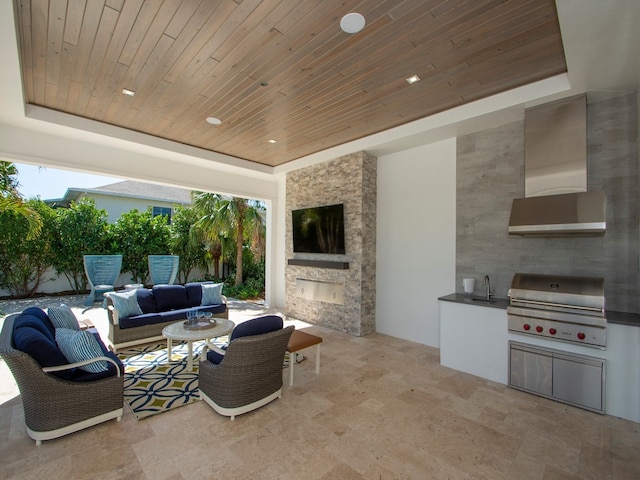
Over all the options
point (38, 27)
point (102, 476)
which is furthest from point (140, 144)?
point (102, 476)

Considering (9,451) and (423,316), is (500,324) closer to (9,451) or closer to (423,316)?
(423,316)

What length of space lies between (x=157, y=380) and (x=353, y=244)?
12.3ft

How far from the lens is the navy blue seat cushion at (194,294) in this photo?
6.11 metres

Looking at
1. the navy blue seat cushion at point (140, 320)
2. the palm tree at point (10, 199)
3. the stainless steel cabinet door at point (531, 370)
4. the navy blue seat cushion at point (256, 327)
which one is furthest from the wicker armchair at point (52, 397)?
the stainless steel cabinet door at point (531, 370)

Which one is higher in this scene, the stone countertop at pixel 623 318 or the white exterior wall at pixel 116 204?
the white exterior wall at pixel 116 204

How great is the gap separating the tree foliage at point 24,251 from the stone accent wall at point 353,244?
757 cm

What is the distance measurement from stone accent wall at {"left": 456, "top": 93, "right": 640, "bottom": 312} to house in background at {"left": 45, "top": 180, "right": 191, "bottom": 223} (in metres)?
10.0

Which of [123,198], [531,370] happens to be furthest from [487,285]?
[123,198]

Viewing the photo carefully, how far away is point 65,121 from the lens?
4.48 m

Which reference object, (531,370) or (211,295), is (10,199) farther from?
(531,370)

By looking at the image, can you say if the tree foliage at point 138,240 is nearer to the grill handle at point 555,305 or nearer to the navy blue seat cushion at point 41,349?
the navy blue seat cushion at point 41,349

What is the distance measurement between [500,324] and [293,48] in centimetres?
399

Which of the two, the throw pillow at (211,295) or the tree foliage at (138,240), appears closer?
the throw pillow at (211,295)

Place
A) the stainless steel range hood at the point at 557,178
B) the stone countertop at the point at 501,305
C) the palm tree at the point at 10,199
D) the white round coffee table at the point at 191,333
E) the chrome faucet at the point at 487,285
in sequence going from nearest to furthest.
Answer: the stone countertop at the point at 501,305 → the stainless steel range hood at the point at 557,178 → the white round coffee table at the point at 191,333 → the chrome faucet at the point at 487,285 → the palm tree at the point at 10,199
